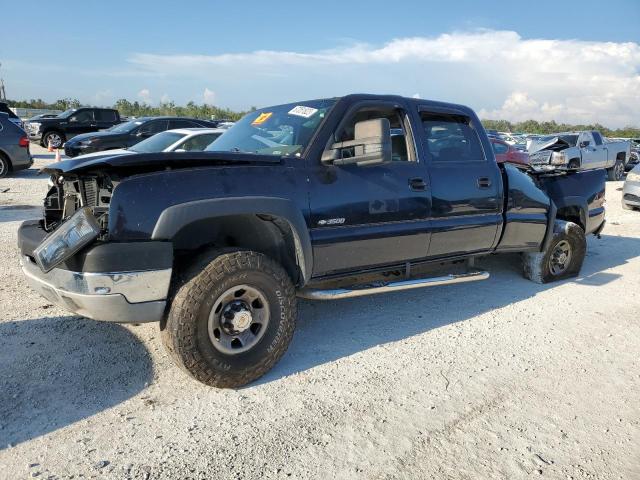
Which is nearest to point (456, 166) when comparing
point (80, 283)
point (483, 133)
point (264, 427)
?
point (483, 133)

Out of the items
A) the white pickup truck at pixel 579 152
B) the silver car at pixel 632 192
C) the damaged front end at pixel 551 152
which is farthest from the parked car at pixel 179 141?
the damaged front end at pixel 551 152

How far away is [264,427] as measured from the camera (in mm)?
2906

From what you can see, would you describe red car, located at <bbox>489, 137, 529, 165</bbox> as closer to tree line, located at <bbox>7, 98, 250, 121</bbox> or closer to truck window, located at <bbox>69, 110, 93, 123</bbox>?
truck window, located at <bbox>69, 110, 93, 123</bbox>

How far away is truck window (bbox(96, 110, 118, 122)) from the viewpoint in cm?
2092

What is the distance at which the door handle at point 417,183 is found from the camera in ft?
13.6

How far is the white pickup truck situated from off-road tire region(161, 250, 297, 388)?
14777mm

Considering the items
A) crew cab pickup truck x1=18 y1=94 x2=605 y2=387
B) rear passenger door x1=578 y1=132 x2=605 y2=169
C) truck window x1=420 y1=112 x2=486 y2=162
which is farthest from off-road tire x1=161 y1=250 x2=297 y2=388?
rear passenger door x1=578 y1=132 x2=605 y2=169

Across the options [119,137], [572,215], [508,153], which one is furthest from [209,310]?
[508,153]

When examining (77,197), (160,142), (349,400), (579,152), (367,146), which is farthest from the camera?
(579,152)

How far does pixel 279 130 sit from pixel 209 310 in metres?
1.67

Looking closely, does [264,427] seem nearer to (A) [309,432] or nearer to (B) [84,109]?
(A) [309,432]

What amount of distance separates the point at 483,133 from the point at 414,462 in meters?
3.38

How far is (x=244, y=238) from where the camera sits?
144 inches

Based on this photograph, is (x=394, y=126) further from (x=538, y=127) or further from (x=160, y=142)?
(x=538, y=127)
